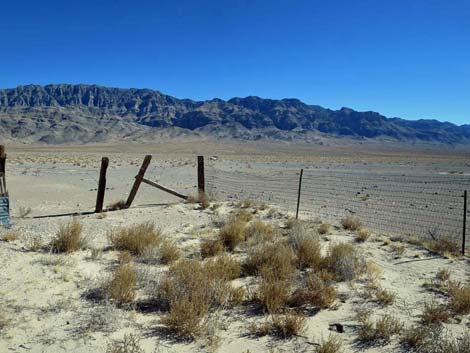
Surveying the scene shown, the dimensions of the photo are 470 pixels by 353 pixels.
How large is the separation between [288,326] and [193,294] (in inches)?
48.5

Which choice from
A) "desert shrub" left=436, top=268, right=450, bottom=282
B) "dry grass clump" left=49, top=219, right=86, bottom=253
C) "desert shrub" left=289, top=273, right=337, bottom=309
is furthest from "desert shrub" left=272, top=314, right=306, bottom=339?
"dry grass clump" left=49, top=219, right=86, bottom=253

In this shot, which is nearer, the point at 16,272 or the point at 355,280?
the point at 16,272

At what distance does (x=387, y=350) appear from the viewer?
15.2 feet

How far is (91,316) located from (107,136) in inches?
7083

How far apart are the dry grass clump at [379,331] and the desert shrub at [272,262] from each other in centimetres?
172

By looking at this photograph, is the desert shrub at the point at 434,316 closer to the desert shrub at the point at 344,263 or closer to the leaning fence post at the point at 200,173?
the desert shrub at the point at 344,263

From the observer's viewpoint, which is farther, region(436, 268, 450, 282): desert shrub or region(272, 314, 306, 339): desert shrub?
region(436, 268, 450, 282): desert shrub

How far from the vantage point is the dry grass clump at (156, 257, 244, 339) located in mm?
4785

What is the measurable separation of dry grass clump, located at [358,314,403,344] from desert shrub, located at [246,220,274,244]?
4000mm

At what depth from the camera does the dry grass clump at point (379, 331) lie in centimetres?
484

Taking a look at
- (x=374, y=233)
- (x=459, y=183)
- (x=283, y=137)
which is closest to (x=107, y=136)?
(x=283, y=137)

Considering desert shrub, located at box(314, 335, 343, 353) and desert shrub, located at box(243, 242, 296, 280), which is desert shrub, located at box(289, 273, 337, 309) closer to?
desert shrub, located at box(243, 242, 296, 280)

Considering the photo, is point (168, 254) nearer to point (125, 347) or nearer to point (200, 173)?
point (125, 347)

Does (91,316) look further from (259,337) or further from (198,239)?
(198,239)
